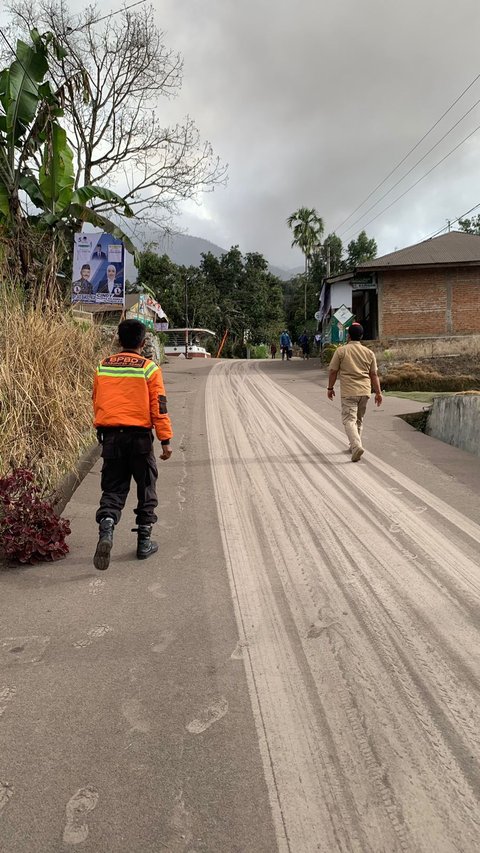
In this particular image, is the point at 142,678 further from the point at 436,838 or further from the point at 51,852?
the point at 436,838

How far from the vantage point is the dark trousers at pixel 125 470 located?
4.64m

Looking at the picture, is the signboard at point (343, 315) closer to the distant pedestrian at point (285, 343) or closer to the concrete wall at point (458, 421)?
the distant pedestrian at point (285, 343)

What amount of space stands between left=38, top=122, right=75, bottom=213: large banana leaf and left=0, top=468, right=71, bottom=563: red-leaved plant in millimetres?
8898

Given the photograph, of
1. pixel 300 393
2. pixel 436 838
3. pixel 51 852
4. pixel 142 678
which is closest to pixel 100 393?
pixel 142 678

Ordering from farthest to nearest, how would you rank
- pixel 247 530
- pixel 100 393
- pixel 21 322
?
1. pixel 21 322
2. pixel 247 530
3. pixel 100 393

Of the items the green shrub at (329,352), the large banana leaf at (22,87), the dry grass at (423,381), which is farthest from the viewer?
the green shrub at (329,352)

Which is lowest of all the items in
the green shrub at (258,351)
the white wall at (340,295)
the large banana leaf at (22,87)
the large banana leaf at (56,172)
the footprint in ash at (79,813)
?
the footprint in ash at (79,813)

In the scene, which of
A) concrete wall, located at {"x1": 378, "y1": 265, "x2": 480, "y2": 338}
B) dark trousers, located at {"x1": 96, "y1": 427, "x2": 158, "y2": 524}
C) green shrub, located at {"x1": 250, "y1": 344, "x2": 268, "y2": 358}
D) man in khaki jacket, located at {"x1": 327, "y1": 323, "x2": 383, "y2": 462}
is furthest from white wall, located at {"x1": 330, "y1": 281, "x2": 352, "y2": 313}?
green shrub, located at {"x1": 250, "y1": 344, "x2": 268, "y2": 358}

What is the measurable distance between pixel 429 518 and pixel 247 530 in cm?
172

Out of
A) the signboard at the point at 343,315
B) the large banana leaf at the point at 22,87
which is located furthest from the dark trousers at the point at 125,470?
the signboard at the point at 343,315

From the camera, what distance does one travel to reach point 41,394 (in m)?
7.02

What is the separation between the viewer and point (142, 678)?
3008 mm

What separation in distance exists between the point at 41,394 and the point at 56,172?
7.05m

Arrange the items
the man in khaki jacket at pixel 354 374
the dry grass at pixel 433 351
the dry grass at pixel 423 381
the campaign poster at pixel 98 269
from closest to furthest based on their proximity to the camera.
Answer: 1. the man in khaki jacket at pixel 354 374
2. the campaign poster at pixel 98 269
3. the dry grass at pixel 423 381
4. the dry grass at pixel 433 351
